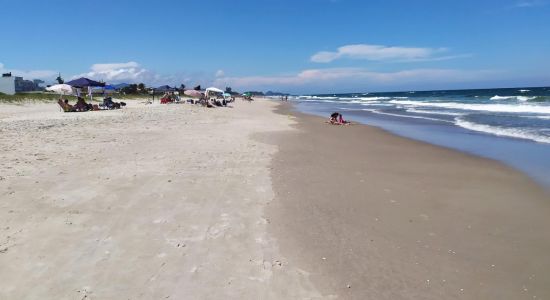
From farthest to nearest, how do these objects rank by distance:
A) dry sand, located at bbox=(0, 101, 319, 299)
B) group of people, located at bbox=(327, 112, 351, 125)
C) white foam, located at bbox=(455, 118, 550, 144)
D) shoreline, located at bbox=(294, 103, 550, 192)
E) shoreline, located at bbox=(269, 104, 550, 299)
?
group of people, located at bbox=(327, 112, 351, 125) → white foam, located at bbox=(455, 118, 550, 144) → shoreline, located at bbox=(294, 103, 550, 192) → shoreline, located at bbox=(269, 104, 550, 299) → dry sand, located at bbox=(0, 101, 319, 299)

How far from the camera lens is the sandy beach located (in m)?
Result: 4.07

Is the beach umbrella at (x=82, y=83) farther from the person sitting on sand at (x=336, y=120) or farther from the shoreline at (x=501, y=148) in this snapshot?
the shoreline at (x=501, y=148)

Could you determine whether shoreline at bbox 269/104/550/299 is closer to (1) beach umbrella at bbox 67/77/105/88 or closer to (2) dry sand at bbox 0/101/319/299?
(2) dry sand at bbox 0/101/319/299

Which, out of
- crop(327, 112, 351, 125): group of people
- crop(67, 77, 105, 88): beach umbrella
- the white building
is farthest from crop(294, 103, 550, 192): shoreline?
the white building

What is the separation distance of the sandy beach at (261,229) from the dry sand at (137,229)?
0.07ft

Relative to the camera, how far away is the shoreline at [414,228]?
4.23m

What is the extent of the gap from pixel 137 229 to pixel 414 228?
12.5ft

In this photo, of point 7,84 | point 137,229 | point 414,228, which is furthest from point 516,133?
point 7,84

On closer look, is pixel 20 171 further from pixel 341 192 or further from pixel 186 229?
pixel 341 192

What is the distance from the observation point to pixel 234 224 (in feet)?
18.6

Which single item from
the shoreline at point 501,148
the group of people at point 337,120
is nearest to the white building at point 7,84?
the group of people at point 337,120

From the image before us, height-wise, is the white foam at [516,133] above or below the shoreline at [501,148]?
above

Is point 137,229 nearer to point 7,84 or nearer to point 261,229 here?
point 261,229

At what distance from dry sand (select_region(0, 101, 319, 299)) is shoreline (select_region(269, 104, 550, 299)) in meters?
0.44
